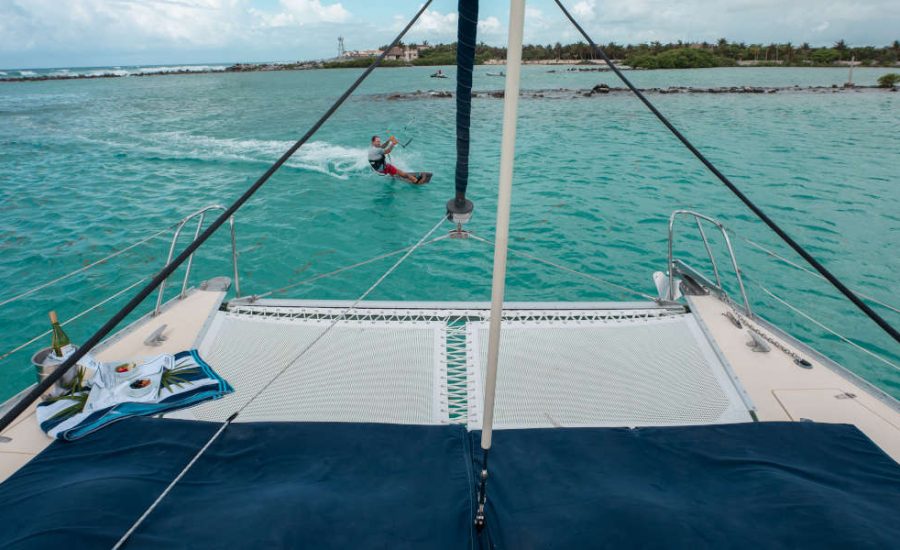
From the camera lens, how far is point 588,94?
42.9m

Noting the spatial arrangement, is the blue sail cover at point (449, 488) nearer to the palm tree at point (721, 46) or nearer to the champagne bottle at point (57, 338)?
the champagne bottle at point (57, 338)

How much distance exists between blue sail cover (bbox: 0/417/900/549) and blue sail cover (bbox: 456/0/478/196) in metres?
2.09

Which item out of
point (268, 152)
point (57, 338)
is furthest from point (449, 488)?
point (268, 152)

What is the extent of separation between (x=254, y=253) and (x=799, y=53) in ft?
423

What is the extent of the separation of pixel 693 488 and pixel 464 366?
7.75ft

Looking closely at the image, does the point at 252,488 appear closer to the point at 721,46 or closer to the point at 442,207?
the point at 442,207

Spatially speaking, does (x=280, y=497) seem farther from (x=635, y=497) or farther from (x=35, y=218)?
(x=35, y=218)

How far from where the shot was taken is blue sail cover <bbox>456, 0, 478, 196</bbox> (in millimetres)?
2678

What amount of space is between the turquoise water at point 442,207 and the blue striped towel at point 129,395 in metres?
4.72

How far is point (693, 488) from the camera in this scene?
2389mm

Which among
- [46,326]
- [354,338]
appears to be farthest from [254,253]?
[354,338]

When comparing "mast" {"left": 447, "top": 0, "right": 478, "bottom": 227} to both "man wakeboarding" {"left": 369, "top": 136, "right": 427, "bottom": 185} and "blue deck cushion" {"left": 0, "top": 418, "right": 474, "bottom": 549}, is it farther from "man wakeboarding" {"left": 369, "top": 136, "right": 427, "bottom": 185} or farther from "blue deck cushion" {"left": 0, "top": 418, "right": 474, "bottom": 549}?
"man wakeboarding" {"left": 369, "top": 136, "right": 427, "bottom": 185}

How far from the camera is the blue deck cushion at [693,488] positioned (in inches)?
78.5

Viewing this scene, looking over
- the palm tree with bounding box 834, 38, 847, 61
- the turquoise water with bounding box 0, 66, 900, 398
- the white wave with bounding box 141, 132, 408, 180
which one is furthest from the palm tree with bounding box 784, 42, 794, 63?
the white wave with bounding box 141, 132, 408, 180
